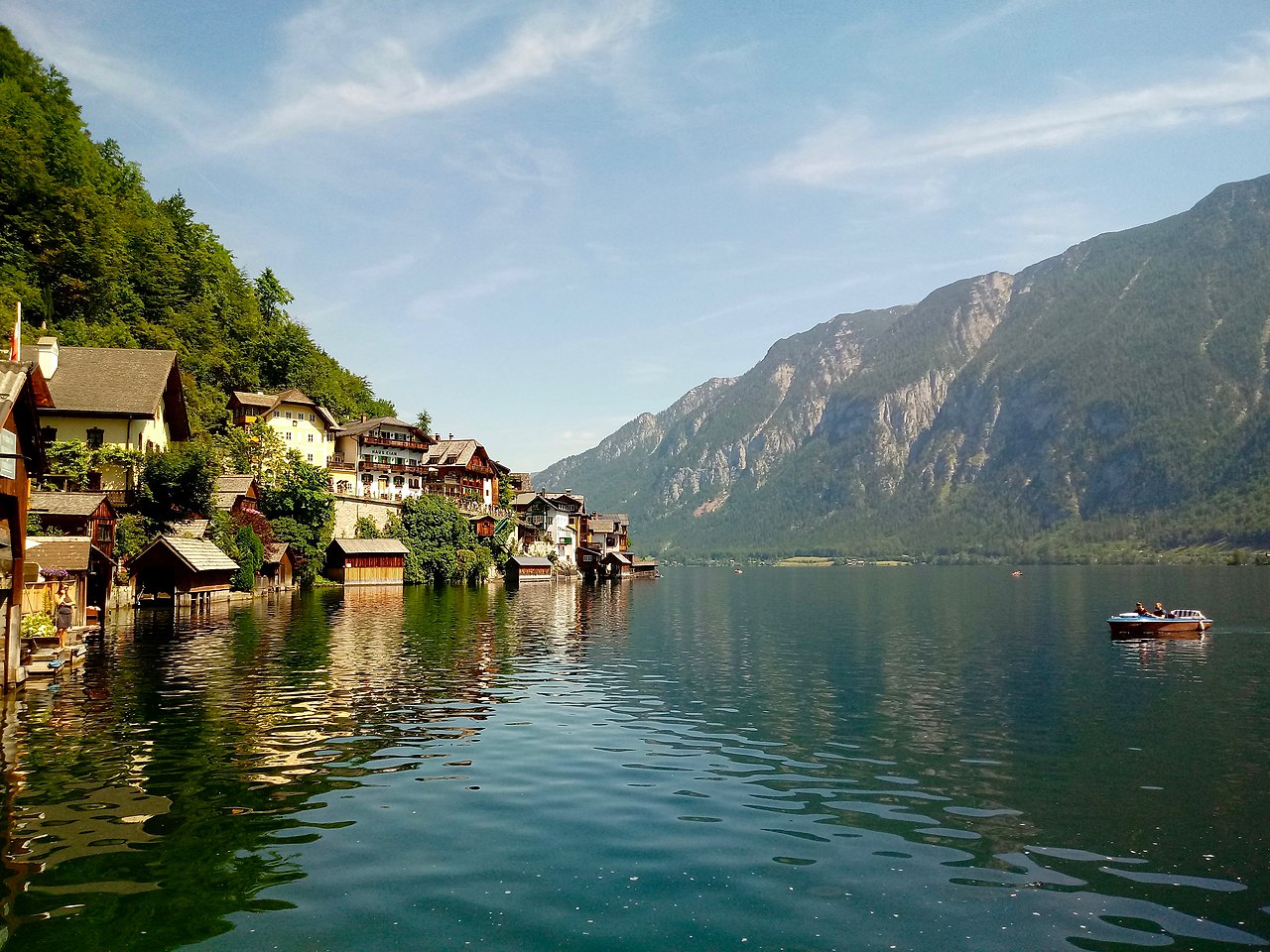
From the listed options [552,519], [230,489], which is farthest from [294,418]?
[552,519]

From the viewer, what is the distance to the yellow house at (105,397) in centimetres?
6200

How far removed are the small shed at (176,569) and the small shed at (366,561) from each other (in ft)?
107

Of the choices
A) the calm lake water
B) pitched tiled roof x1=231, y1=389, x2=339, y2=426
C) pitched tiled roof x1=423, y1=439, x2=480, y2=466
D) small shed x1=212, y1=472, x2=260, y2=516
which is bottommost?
the calm lake water

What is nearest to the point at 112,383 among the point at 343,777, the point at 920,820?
the point at 343,777

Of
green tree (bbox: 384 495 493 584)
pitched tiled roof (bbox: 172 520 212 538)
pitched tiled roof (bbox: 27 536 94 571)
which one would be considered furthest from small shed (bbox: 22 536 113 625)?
green tree (bbox: 384 495 493 584)

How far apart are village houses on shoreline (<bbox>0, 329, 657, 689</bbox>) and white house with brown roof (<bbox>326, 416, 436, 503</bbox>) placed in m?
0.20

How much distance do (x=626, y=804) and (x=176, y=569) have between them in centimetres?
5690

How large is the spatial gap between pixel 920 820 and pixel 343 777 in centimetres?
1299

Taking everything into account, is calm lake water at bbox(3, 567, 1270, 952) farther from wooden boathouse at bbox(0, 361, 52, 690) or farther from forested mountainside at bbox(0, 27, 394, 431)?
forested mountainside at bbox(0, 27, 394, 431)

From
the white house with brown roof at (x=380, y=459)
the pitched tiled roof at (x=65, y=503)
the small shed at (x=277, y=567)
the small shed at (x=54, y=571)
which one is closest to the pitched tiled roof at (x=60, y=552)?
the small shed at (x=54, y=571)

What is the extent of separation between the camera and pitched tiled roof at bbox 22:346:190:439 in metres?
62.4

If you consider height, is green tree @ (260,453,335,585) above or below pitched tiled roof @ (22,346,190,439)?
below

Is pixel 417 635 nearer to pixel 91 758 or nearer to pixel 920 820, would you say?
pixel 91 758

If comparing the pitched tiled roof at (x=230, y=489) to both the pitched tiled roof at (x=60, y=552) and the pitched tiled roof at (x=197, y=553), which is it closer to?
the pitched tiled roof at (x=197, y=553)
